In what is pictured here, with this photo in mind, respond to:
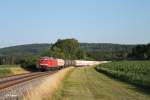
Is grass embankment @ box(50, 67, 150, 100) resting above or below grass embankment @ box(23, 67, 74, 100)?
below

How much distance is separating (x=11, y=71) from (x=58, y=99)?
55.5 m

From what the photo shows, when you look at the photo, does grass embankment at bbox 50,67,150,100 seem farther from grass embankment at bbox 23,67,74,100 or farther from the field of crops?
the field of crops

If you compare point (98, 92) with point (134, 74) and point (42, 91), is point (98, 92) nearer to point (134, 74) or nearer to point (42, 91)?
point (42, 91)

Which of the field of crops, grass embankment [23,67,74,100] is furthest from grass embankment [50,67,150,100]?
the field of crops

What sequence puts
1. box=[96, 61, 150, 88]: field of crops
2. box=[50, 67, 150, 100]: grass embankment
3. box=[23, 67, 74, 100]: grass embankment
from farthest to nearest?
box=[96, 61, 150, 88]: field of crops < box=[50, 67, 150, 100]: grass embankment < box=[23, 67, 74, 100]: grass embankment

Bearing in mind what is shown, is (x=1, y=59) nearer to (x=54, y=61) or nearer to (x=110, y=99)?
(x=54, y=61)

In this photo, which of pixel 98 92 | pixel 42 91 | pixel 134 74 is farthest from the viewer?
pixel 134 74

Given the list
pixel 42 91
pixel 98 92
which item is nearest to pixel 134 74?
pixel 98 92

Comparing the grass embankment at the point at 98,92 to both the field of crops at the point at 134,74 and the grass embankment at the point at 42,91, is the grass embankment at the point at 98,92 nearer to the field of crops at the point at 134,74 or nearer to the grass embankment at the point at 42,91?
the grass embankment at the point at 42,91

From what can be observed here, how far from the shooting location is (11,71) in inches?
3108

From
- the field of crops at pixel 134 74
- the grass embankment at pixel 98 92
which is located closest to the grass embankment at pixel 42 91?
the grass embankment at pixel 98 92

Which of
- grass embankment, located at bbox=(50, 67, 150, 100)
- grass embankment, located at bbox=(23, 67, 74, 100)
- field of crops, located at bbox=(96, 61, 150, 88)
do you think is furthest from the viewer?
field of crops, located at bbox=(96, 61, 150, 88)

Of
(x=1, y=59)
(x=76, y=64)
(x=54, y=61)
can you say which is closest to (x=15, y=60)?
(x=1, y=59)

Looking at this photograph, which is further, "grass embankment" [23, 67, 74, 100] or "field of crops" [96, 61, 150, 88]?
"field of crops" [96, 61, 150, 88]
